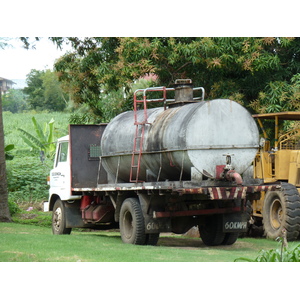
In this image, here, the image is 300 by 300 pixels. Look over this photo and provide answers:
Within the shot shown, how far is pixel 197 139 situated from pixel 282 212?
3648 millimetres

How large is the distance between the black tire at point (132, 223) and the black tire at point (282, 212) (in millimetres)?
3336

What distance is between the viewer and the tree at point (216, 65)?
19.5 meters

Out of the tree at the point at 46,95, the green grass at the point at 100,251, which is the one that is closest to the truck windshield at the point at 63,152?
the green grass at the point at 100,251

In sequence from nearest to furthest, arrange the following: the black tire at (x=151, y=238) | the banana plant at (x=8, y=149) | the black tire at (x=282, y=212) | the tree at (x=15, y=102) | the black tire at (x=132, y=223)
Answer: the black tire at (x=132, y=223), the black tire at (x=151, y=238), the black tire at (x=282, y=212), the banana plant at (x=8, y=149), the tree at (x=15, y=102)

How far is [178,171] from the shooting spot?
43.1 feet

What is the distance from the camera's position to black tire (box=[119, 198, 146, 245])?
44.1 ft

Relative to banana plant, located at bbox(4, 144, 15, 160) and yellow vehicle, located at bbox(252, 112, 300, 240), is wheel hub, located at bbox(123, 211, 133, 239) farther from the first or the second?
banana plant, located at bbox(4, 144, 15, 160)

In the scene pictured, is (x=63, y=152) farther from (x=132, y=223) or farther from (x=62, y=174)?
(x=132, y=223)

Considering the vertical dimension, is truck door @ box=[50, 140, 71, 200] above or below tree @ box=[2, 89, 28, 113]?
below

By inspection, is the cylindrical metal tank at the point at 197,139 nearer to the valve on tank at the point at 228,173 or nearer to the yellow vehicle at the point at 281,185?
the valve on tank at the point at 228,173

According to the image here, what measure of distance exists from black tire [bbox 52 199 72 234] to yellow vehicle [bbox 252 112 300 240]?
4851mm

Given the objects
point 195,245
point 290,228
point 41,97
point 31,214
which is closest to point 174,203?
point 195,245

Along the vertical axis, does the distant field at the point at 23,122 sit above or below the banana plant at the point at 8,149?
above

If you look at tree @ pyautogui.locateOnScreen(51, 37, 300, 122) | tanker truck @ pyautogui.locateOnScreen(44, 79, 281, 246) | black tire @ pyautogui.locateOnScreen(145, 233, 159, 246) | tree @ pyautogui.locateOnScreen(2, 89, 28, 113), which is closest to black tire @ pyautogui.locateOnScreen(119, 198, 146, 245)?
tanker truck @ pyautogui.locateOnScreen(44, 79, 281, 246)
